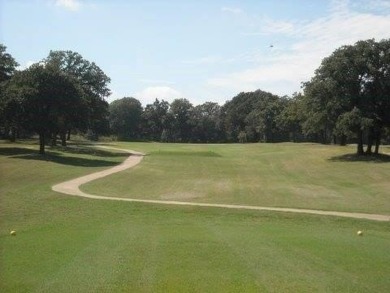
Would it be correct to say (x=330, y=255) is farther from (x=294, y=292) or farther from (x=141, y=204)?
(x=141, y=204)

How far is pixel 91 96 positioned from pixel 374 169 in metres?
45.1

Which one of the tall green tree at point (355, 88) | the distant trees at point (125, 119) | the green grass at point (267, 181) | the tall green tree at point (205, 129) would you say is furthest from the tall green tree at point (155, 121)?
the tall green tree at point (355, 88)

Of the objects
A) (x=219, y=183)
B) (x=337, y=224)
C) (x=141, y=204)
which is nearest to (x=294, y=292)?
(x=337, y=224)

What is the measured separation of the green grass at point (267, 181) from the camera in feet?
101

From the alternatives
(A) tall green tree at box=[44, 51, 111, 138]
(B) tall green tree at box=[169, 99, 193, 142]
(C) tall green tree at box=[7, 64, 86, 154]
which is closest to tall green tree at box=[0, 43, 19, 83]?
(A) tall green tree at box=[44, 51, 111, 138]

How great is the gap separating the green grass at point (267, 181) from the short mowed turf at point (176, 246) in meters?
0.47

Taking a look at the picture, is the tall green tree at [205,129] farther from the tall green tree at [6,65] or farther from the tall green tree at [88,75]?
the tall green tree at [6,65]

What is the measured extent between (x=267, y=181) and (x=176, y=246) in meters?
26.7

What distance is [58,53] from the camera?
7588 cm

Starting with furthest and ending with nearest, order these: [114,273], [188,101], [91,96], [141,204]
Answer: [188,101]
[91,96]
[141,204]
[114,273]

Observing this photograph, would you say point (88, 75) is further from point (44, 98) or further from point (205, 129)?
point (205, 129)

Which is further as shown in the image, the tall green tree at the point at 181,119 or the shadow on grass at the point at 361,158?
the tall green tree at the point at 181,119

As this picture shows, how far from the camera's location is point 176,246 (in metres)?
14.4

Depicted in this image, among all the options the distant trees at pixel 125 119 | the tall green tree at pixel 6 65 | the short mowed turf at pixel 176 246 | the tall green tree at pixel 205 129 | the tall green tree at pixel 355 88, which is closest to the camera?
the short mowed turf at pixel 176 246
